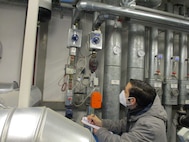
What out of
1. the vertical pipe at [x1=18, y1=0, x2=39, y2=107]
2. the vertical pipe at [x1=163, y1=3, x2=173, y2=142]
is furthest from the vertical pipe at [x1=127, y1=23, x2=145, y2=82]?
the vertical pipe at [x1=18, y1=0, x2=39, y2=107]

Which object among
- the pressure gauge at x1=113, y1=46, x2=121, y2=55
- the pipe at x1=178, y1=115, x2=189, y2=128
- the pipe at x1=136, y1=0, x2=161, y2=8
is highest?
the pipe at x1=136, y1=0, x2=161, y2=8

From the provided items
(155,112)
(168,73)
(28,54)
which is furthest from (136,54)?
(28,54)

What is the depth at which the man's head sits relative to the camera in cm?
129

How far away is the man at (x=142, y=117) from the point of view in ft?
3.88

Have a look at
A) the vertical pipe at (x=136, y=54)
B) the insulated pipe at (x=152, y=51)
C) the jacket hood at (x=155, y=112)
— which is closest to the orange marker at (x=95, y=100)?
the vertical pipe at (x=136, y=54)

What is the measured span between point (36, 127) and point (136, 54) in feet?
5.93

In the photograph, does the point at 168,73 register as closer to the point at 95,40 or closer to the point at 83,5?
the point at 95,40

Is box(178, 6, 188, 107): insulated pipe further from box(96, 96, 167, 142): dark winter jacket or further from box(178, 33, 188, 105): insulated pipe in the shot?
box(96, 96, 167, 142): dark winter jacket

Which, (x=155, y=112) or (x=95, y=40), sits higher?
(x=95, y=40)

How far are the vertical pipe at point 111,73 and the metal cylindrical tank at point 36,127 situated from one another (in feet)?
4.51

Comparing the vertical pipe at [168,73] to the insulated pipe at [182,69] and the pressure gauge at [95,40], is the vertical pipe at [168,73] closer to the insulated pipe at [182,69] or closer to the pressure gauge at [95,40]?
the insulated pipe at [182,69]

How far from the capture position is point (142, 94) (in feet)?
4.23

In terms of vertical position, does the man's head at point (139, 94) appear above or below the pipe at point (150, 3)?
below

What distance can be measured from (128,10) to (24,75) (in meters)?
1.42
